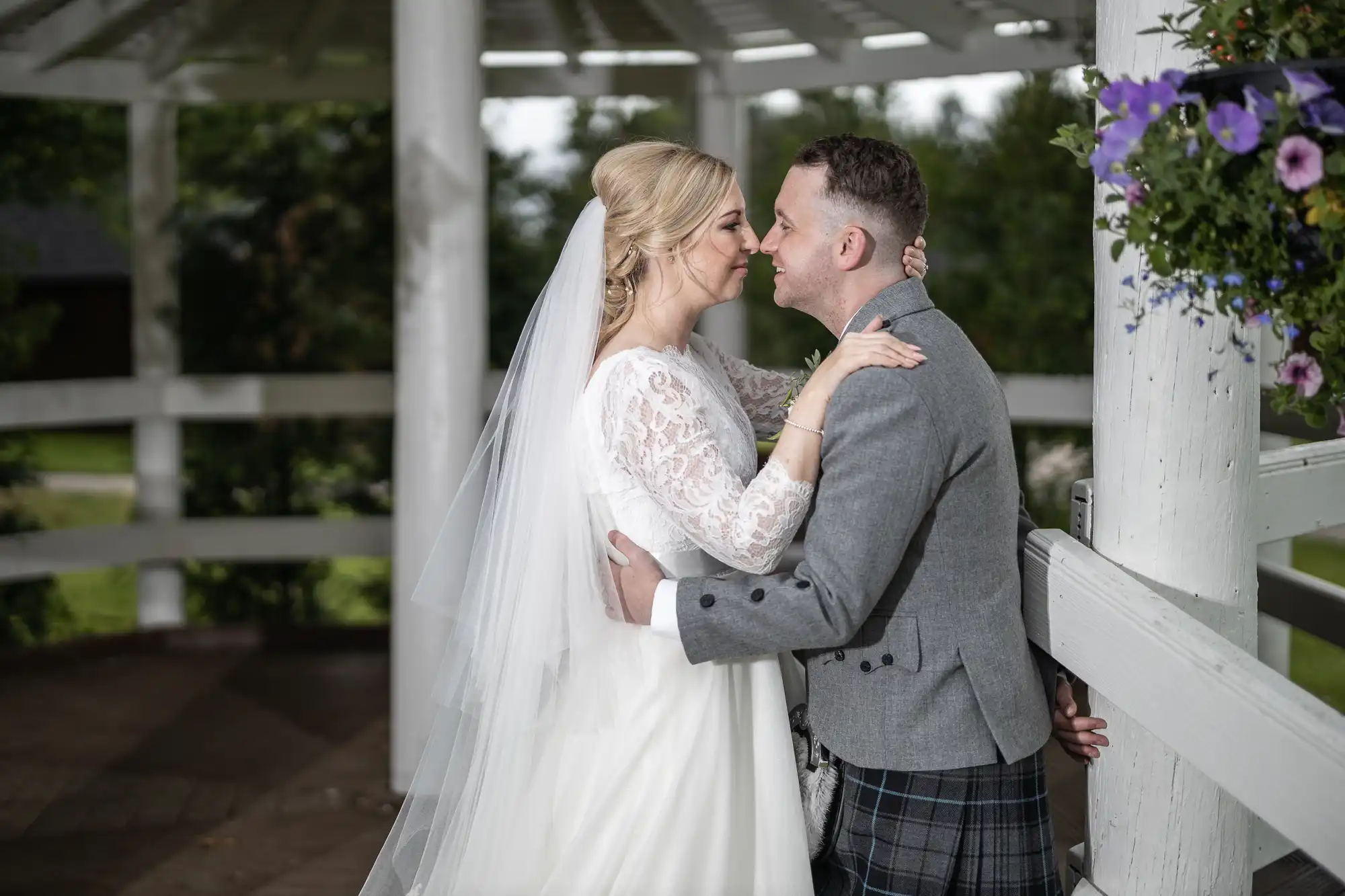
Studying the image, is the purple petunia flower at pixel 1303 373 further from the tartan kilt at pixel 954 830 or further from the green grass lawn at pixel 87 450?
the green grass lawn at pixel 87 450

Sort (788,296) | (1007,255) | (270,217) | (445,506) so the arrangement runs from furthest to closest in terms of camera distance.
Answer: (1007,255), (270,217), (445,506), (788,296)

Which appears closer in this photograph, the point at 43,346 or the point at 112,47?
the point at 112,47

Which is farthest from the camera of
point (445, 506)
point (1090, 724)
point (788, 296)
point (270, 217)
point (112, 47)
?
point (270, 217)

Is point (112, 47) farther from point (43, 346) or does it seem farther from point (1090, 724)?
point (43, 346)

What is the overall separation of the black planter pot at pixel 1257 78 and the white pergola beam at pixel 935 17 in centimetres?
441

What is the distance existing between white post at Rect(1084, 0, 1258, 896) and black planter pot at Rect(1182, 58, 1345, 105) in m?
0.66

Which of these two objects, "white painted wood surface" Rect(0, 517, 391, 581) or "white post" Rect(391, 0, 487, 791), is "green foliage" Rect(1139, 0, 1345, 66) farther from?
"white painted wood surface" Rect(0, 517, 391, 581)

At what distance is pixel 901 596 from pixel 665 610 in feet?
1.39

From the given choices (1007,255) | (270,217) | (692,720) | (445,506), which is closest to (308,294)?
(270,217)

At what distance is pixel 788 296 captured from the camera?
2.58 metres

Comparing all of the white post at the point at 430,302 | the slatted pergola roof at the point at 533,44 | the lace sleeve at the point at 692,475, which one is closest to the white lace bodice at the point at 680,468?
the lace sleeve at the point at 692,475

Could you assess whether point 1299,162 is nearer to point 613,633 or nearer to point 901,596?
point 901,596

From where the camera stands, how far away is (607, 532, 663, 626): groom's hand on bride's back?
8.30 ft

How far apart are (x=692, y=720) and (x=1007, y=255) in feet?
28.9
